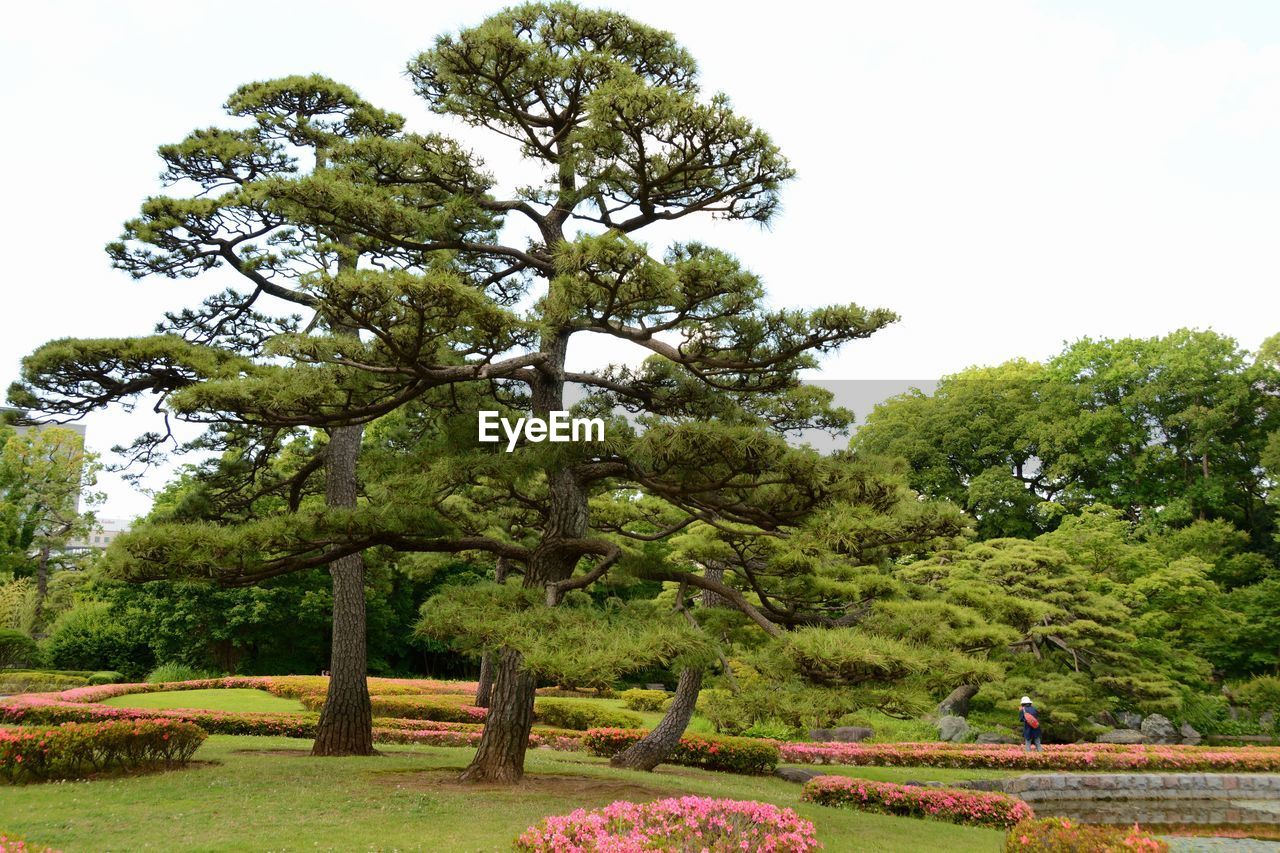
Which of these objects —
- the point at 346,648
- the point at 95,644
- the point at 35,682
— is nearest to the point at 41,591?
the point at 95,644

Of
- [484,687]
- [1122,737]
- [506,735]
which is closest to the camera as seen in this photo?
[506,735]

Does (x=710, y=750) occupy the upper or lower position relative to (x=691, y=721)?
upper

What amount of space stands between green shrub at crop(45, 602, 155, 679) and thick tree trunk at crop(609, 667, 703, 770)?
64.8 feet

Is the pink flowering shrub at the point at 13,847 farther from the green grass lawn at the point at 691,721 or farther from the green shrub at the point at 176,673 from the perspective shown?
the green shrub at the point at 176,673

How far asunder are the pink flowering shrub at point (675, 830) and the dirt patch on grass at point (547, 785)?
2.57 m

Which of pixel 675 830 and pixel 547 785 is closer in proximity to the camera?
pixel 675 830

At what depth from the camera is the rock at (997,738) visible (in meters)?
18.7

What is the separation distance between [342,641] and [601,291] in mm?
6596

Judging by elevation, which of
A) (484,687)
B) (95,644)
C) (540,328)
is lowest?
(484,687)

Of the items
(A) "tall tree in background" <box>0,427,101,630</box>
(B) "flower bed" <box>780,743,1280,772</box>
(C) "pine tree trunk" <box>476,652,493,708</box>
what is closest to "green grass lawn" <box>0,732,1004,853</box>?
(B) "flower bed" <box>780,743,1280,772</box>

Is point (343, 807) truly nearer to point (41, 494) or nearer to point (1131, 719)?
point (1131, 719)

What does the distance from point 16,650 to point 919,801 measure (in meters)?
25.0

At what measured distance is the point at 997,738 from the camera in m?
18.7

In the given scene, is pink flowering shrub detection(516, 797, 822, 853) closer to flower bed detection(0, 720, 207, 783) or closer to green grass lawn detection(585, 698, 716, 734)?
flower bed detection(0, 720, 207, 783)
